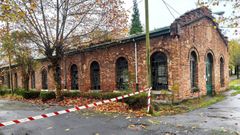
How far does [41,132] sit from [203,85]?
11.7 meters

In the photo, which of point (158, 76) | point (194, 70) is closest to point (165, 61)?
point (158, 76)

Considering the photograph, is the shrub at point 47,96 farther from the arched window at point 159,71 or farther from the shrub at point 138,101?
the shrub at point 138,101

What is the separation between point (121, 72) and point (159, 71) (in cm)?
326

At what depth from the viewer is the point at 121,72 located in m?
15.7

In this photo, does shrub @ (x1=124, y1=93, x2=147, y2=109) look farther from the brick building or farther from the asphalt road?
the brick building

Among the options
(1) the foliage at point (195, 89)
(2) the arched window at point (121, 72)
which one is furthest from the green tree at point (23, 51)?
(1) the foliage at point (195, 89)

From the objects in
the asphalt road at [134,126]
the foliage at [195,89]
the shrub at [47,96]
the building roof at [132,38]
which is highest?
the building roof at [132,38]

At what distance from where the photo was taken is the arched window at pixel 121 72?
1530 centimetres

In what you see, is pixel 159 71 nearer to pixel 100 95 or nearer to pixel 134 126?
pixel 100 95

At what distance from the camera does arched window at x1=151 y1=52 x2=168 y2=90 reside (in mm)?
13133

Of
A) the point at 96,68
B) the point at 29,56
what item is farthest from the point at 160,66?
the point at 29,56

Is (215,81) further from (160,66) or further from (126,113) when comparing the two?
(126,113)

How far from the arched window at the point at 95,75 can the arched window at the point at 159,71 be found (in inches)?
213

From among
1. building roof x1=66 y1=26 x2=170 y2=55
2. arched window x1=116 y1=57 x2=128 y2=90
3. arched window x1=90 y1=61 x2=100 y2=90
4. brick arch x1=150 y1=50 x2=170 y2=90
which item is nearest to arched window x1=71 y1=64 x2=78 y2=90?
building roof x1=66 y1=26 x2=170 y2=55
